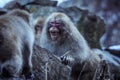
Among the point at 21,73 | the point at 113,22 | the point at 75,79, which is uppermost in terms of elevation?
the point at 113,22

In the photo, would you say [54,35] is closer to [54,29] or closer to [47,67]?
[54,29]

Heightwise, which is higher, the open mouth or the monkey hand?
the open mouth

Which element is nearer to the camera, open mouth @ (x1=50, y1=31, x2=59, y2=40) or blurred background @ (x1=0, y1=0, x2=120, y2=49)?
open mouth @ (x1=50, y1=31, x2=59, y2=40)

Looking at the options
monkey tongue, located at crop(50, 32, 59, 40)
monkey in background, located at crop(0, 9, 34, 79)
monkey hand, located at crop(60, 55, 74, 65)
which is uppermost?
monkey in background, located at crop(0, 9, 34, 79)

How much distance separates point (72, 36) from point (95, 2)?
2.68 metres

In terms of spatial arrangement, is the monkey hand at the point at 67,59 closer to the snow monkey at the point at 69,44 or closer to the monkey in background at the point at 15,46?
the snow monkey at the point at 69,44

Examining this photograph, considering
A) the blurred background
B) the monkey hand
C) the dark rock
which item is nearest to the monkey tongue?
the monkey hand

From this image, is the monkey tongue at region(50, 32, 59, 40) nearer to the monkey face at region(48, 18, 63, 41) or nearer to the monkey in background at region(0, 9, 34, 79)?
the monkey face at region(48, 18, 63, 41)

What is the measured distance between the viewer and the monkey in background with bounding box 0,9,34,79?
5.98m

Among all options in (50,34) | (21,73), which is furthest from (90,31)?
(21,73)

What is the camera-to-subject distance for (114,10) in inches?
233

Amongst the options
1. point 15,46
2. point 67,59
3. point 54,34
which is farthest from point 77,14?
point 15,46

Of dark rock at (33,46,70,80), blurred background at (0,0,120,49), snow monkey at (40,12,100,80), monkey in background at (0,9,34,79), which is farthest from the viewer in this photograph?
blurred background at (0,0,120,49)

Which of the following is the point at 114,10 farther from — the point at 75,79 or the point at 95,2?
the point at 75,79
